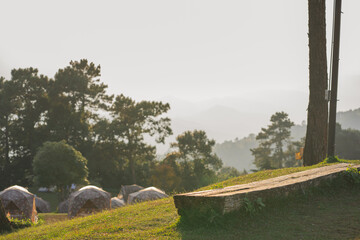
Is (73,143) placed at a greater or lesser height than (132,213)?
greater

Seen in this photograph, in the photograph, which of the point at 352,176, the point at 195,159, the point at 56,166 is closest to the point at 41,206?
the point at 56,166

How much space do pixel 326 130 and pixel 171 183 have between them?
47145mm

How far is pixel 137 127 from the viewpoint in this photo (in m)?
60.3

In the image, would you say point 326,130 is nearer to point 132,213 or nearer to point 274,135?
point 132,213

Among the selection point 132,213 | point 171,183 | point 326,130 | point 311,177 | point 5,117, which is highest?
point 5,117

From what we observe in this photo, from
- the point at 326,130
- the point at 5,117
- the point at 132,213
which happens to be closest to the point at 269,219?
the point at 132,213

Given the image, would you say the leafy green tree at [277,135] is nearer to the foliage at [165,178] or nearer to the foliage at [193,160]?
the foliage at [193,160]

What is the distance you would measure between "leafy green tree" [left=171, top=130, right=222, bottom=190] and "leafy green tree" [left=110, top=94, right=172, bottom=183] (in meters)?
6.81

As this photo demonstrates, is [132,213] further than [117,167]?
No

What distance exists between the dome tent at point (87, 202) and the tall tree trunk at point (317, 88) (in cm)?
2333

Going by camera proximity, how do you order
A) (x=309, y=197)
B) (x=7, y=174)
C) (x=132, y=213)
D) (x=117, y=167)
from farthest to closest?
(x=117, y=167), (x=7, y=174), (x=132, y=213), (x=309, y=197)

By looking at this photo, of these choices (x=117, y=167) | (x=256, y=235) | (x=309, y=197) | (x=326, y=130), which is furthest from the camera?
(x=117, y=167)

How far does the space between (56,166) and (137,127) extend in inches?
754

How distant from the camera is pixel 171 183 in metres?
58.8
